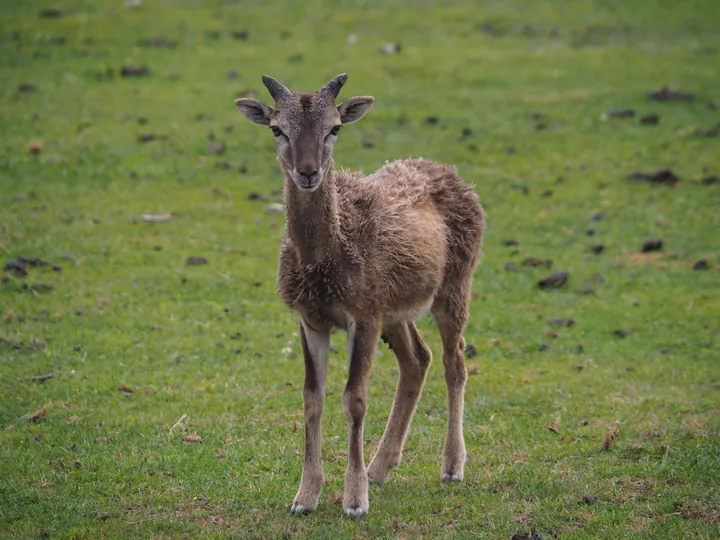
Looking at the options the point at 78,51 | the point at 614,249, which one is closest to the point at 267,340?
the point at 614,249

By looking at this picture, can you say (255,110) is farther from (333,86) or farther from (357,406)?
(357,406)

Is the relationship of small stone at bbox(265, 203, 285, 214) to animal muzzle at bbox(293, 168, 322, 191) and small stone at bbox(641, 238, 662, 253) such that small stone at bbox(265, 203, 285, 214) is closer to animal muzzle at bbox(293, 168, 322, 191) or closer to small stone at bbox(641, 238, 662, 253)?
small stone at bbox(641, 238, 662, 253)

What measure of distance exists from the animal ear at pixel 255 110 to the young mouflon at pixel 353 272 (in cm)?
1

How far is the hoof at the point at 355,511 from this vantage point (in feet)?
26.9

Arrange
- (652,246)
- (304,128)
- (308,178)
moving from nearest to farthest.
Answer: (308,178), (304,128), (652,246)

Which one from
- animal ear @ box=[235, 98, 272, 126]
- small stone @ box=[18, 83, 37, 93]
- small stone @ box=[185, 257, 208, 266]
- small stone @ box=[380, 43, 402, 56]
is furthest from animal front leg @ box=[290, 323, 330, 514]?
small stone @ box=[380, 43, 402, 56]

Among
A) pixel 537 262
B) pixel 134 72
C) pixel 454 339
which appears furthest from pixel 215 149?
pixel 454 339

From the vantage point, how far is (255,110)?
340 inches

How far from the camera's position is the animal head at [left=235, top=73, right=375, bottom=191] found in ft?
26.3

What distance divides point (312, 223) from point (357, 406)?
1.46 meters

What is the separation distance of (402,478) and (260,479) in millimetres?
1211

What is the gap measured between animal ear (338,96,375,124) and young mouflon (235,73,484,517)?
0.03ft

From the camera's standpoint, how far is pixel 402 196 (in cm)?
933

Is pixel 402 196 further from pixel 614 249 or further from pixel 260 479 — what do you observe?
pixel 614 249
